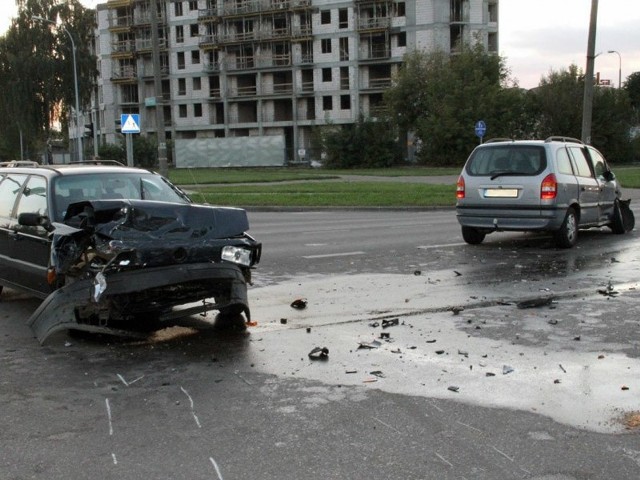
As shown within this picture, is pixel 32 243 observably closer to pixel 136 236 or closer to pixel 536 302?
pixel 136 236

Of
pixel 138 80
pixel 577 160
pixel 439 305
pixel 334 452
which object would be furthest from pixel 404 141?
pixel 334 452

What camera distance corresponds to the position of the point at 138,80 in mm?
88188

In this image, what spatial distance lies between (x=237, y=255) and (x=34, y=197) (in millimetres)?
2704

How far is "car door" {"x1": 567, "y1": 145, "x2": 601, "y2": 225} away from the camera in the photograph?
507 inches

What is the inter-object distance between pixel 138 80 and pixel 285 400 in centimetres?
8807

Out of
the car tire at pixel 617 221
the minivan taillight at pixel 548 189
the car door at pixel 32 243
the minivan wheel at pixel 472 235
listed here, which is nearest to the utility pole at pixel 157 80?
the minivan wheel at pixel 472 235

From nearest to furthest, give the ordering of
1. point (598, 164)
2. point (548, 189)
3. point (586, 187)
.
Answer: point (548, 189) < point (586, 187) < point (598, 164)

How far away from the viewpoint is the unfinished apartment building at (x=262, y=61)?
73312 millimetres

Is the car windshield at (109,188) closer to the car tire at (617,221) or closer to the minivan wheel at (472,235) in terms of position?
the minivan wheel at (472,235)

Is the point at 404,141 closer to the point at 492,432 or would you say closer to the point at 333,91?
the point at 333,91

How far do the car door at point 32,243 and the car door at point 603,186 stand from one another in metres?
9.68

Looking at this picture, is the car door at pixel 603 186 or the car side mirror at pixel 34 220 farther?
the car door at pixel 603 186

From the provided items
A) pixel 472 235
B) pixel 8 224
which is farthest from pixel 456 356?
pixel 472 235

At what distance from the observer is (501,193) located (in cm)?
1230
